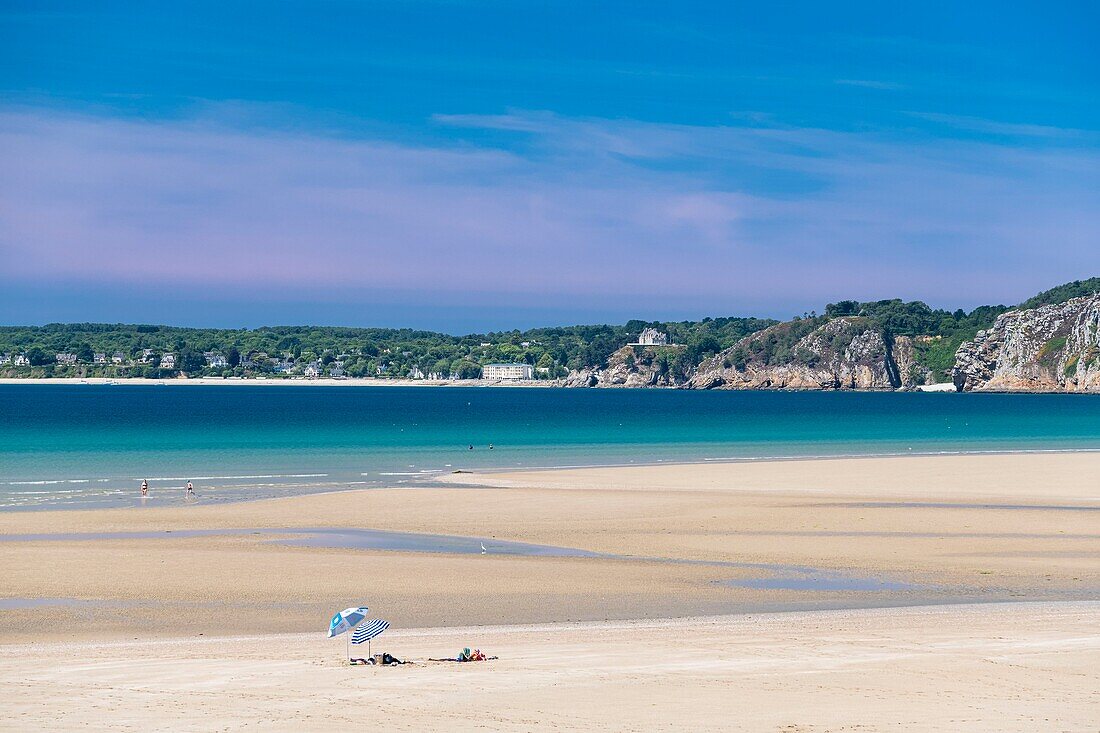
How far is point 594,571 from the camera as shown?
20172mm

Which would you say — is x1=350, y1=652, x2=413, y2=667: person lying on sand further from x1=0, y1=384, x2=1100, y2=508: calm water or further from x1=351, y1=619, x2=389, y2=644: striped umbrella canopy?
x1=0, y1=384, x2=1100, y2=508: calm water

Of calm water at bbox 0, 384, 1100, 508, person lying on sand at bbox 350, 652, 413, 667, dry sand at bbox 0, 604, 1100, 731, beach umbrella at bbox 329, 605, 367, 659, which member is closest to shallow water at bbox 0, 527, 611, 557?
calm water at bbox 0, 384, 1100, 508

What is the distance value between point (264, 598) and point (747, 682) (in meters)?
8.74

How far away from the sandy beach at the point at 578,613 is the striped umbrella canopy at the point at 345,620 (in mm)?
375

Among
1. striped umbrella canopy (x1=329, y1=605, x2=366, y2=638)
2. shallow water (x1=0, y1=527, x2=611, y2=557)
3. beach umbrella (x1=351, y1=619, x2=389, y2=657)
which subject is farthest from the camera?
shallow water (x1=0, y1=527, x2=611, y2=557)

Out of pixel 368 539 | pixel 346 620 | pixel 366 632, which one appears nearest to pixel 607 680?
pixel 366 632

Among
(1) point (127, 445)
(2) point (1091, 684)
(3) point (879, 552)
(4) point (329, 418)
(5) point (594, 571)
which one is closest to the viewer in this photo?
(2) point (1091, 684)

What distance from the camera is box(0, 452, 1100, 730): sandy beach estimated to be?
1066 centimetres

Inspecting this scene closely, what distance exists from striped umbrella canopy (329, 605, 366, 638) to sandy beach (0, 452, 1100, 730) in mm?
375

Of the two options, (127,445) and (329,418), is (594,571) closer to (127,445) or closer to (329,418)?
(127,445)

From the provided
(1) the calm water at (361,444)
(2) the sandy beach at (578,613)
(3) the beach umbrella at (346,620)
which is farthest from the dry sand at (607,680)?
(1) the calm water at (361,444)

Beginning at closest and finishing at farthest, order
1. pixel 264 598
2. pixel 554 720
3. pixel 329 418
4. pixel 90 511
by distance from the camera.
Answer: pixel 554 720 < pixel 264 598 < pixel 90 511 < pixel 329 418

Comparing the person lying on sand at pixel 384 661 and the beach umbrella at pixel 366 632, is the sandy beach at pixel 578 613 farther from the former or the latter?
the beach umbrella at pixel 366 632

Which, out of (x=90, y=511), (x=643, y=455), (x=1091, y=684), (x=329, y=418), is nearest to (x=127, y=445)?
(x=643, y=455)
